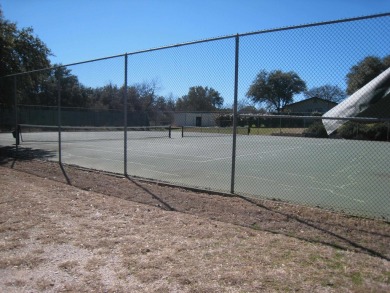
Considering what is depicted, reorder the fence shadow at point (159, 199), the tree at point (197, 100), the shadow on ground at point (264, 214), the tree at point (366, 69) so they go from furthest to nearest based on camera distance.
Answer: the tree at point (197, 100) < the fence shadow at point (159, 199) < the tree at point (366, 69) < the shadow on ground at point (264, 214)

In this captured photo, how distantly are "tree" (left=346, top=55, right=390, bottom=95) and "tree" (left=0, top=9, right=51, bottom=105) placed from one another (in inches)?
622

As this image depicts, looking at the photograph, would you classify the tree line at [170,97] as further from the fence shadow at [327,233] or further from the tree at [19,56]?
the fence shadow at [327,233]

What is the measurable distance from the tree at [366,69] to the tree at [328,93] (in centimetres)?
15

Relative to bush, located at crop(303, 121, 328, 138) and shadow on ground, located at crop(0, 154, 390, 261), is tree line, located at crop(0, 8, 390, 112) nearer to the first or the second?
shadow on ground, located at crop(0, 154, 390, 261)

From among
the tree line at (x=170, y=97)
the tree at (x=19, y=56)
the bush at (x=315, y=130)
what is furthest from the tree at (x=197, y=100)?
the tree at (x=19, y=56)

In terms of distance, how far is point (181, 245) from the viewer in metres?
4.55

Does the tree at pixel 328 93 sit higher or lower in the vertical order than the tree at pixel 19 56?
lower

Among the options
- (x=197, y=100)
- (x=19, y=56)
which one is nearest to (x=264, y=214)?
(x=197, y=100)

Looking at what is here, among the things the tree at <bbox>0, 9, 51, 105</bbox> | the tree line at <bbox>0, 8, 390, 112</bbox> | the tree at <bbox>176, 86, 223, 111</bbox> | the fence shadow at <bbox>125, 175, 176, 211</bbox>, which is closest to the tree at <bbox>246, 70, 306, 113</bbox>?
the tree line at <bbox>0, 8, 390, 112</bbox>

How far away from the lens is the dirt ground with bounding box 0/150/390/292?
3.57m

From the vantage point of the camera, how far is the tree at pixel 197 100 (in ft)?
29.1

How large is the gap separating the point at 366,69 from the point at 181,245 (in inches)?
155

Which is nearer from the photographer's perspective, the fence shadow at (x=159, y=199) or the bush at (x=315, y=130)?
the fence shadow at (x=159, y=199)

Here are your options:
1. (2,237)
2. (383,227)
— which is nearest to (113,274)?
(2,237)
